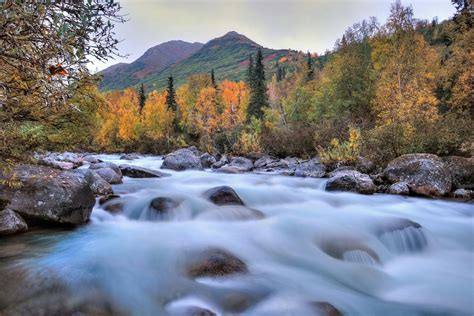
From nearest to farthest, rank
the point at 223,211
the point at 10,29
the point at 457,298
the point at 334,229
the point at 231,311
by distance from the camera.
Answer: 1. the point at 10,29
2. the point at 231,311
3. the point at 457,298
4. the point at 334,229
5. the point at 223,211

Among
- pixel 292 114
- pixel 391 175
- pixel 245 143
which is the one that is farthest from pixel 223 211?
pixel 292 114

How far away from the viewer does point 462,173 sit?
38.0ft

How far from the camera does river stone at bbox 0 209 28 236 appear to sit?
5.96 meters

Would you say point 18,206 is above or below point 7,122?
below

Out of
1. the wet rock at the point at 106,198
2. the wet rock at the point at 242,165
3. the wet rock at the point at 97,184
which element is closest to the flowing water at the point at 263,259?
the wet rock at the point at 97,184

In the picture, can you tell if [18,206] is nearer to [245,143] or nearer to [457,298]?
[457,298]

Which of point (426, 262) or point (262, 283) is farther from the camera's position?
point (426, 262)

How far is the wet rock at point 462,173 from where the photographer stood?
11414 millimetres

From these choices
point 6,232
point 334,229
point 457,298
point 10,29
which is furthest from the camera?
point 334,229

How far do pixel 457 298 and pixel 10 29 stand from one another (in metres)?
6.92

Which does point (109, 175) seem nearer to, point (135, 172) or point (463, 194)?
point (135, 172)

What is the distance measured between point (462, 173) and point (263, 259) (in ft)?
30.1

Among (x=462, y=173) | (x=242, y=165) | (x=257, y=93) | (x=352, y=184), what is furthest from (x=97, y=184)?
(x=257, y=93)

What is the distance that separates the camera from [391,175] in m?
12.3
